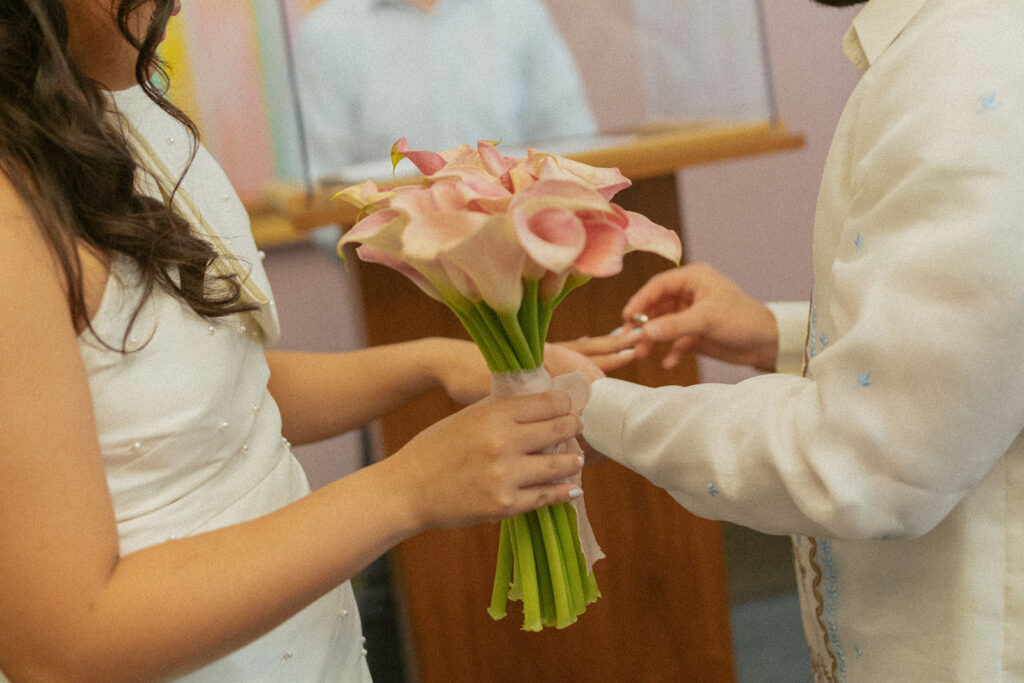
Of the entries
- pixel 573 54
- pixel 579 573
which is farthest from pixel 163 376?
pixel 573 54

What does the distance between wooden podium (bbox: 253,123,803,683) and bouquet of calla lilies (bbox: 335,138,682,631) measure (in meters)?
0.92

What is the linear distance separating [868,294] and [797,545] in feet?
1.37

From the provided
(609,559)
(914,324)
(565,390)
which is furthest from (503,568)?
(609,559)

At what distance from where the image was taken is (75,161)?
2.69 feet

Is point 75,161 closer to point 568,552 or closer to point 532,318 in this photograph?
point 532,318

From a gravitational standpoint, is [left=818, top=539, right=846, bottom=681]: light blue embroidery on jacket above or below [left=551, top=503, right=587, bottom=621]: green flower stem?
below

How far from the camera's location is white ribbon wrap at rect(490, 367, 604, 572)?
2.78 feet

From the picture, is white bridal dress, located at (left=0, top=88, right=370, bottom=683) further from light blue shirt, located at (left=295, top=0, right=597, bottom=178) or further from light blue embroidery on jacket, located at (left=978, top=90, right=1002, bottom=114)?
light blue shirt, located at (left=295, top=0, right=597, bottom=178)

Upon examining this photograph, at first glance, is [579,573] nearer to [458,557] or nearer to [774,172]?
[458,557]

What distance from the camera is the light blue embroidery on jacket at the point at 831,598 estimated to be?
1007 mm

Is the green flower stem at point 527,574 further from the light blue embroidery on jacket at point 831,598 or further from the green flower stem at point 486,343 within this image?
the light blue embroidery on jacket at point 831,598

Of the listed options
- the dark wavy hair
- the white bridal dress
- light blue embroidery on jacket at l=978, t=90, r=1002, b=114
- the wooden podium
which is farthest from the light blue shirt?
light blue embroidery on jacket at l=978, t=90, r=1002, b=114

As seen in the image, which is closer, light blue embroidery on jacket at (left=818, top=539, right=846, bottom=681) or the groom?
the groom

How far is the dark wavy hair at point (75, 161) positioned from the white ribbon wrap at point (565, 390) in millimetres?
280
